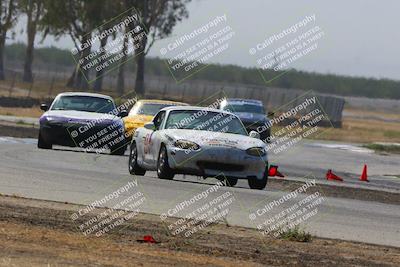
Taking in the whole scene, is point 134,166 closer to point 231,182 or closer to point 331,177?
point 231,182

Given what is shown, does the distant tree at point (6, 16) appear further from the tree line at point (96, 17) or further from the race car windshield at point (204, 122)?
the race car windshield at point (204, 122)

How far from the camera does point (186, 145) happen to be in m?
21.2

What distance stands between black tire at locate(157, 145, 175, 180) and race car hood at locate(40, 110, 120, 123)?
6.65m

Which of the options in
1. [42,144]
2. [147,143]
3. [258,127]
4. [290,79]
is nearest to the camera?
[147,143]

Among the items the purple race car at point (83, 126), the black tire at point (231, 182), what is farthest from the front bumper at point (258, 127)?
the black tire at point (231, 182)

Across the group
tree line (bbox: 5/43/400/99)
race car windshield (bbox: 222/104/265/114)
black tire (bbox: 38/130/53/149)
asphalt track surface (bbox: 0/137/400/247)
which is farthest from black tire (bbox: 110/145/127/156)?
tree line (bbox: 5/43/400/99)

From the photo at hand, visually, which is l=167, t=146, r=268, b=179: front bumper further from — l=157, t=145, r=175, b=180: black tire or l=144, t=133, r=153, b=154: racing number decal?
l=144, t=133, r=153, b=154: racing number decal

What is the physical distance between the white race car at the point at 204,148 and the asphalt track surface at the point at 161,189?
0.93ft

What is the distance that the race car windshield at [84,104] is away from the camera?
2949 centimetres

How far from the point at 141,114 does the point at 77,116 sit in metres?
3.64

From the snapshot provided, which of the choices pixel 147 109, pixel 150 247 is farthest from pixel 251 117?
pixel 150 247

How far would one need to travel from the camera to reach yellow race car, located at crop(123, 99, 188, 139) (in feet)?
102

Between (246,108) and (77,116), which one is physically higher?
(77,116)

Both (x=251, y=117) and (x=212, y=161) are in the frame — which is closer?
(x=212, y=161)
